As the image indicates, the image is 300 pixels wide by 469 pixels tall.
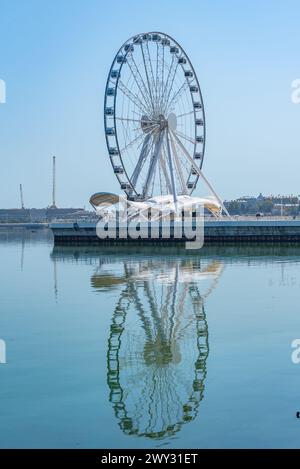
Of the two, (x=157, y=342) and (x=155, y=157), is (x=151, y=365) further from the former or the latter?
(x=155, y=157)

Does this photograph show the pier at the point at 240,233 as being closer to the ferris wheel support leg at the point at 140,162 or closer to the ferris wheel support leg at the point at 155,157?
the ferris wheel support leg at the point at 155,157

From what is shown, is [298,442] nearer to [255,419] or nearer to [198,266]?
[255,419]

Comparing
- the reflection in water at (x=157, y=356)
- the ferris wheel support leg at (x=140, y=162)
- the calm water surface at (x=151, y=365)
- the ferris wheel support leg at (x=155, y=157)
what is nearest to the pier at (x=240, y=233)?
the ferris wheel support leg at (x=155, y=157)

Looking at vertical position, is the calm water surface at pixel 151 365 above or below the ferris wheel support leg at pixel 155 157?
below

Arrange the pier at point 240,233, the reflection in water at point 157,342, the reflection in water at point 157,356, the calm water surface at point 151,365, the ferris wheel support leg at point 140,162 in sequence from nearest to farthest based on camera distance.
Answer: the calm water surface at point 151,365, the reflection in water at point 157,356, the reflection in water at point 157,342, the ferris wheel support leg at point 140,162, the pier at point 240,233

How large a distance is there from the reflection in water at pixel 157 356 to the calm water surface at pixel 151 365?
25 mm

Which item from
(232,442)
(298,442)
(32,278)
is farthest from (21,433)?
(32,278)

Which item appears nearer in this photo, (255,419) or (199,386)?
(255,419)

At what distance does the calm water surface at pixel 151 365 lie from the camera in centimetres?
1058

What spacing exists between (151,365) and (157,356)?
0.86 metres

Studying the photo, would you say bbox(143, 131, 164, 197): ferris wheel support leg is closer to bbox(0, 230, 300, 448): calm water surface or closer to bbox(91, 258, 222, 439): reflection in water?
bbox(0, 230, 300, 448): calm water surface

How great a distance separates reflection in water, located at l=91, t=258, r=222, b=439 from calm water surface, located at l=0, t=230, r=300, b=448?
0.02 m
